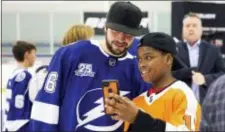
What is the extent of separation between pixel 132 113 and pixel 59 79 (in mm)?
Answer: 557

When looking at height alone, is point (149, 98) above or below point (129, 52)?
below

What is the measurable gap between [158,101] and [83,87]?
15.1 inches

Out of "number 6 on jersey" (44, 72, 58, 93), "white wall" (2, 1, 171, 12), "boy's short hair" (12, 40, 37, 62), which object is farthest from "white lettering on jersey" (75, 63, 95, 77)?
"white wall" (2, 1, 171, 12)

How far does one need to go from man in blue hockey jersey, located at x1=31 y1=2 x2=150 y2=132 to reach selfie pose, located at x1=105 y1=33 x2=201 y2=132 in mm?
152

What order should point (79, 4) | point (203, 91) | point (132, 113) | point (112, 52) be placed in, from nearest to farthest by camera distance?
point (132, 113), point (112, 52), point (203, 91), point (79, 4)

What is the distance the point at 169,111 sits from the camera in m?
2.01

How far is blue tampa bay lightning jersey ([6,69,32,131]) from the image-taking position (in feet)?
15.0

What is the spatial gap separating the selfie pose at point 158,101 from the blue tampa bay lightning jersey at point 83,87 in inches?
6.1

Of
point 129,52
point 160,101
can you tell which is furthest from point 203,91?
point 160,101

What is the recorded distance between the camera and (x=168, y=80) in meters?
2.11

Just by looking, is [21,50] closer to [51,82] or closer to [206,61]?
[206,61]

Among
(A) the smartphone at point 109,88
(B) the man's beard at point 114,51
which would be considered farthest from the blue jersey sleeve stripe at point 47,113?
(A) the smartphone at point 109,88

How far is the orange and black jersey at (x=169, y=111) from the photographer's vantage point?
6.31 feet

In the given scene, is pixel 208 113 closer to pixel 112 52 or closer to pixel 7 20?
pixel 112 52
